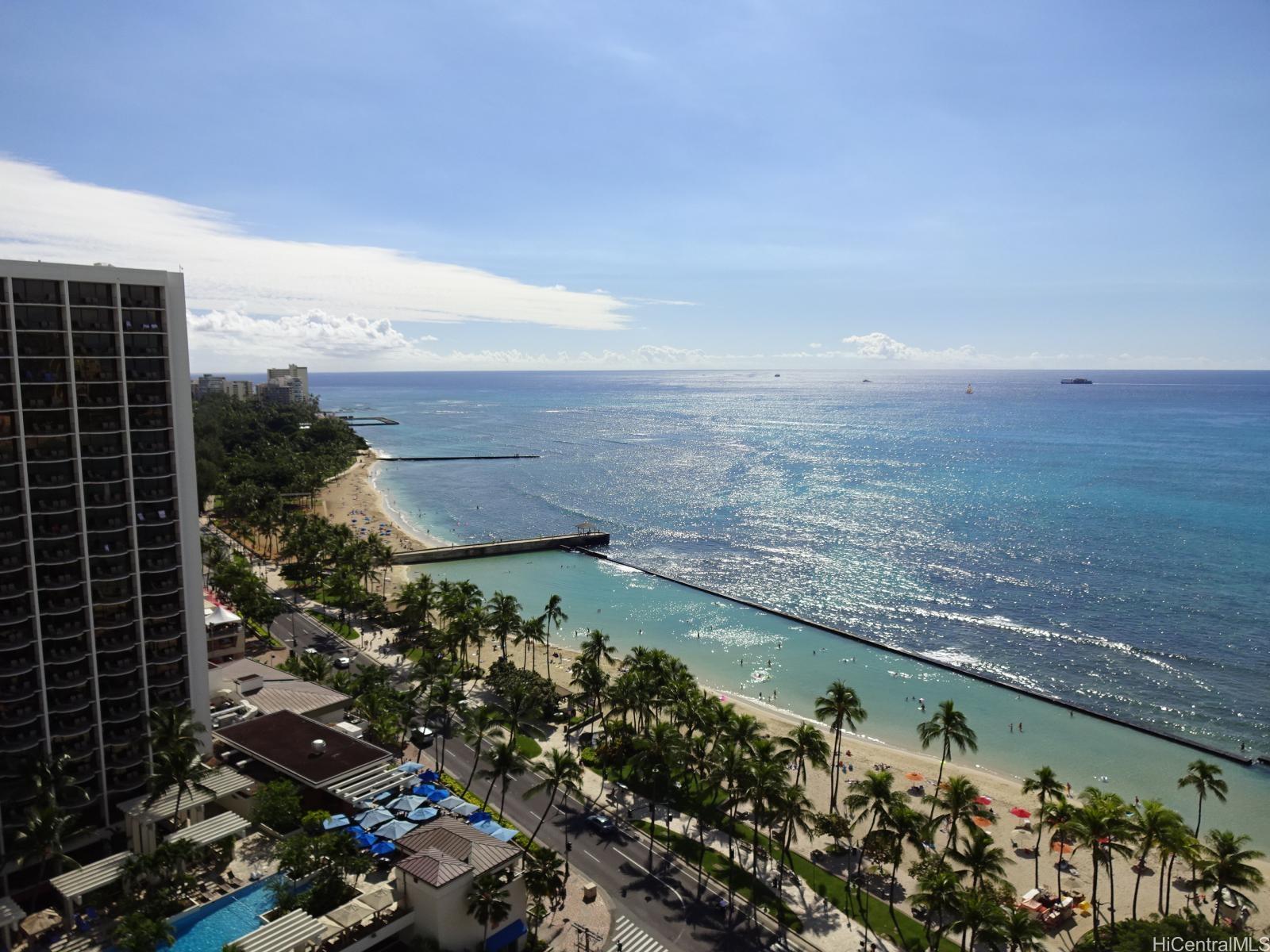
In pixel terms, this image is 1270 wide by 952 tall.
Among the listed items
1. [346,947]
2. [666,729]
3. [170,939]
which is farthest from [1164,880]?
[170,939]

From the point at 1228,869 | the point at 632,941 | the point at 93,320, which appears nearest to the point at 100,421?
the point at 93,320

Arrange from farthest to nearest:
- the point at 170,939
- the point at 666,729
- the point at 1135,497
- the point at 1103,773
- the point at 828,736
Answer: the point at 1135,497 → the point at 828,736 → the point at 1103,773 → the point at 666,729 → the point at 170,939

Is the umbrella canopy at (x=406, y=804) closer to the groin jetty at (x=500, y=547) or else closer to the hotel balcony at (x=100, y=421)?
the hotel balcony at (x=100, y=421)

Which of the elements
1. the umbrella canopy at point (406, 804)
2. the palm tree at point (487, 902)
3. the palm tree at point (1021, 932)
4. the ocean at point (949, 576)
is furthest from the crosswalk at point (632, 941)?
the ocean at point (949, 576)

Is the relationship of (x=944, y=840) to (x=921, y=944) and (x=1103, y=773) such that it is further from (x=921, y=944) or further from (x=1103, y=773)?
(x=1103, y=773)

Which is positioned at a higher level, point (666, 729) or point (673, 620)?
point (666, 729)

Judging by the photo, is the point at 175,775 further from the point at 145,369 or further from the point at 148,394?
the point at 145,369

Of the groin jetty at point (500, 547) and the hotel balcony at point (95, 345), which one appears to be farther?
the groin jetty at point (500, 547)
